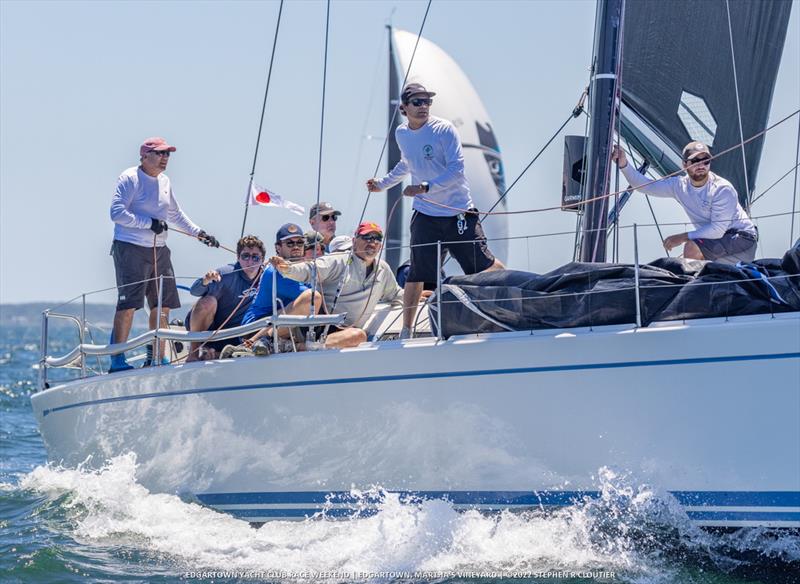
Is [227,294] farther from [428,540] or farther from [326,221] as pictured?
[428,540]

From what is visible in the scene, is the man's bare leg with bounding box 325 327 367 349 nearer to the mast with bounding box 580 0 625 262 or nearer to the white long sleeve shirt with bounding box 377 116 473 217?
the white long sleeve shirt with bounding box 377 116 473 217

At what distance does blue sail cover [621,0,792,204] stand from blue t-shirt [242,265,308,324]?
2.15m

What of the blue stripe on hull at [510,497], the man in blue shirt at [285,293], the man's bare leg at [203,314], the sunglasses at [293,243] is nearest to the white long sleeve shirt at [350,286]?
the man in blue shirt at [285,293]

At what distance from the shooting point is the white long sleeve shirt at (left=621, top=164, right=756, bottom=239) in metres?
5.83

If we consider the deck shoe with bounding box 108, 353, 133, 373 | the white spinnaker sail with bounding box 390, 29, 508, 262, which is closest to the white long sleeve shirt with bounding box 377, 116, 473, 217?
the deck shoe with bounding box 108, 353, 133, 373

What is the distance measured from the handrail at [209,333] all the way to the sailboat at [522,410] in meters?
0.13

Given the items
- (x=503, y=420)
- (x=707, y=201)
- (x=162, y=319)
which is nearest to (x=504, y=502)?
(x=503, y=420)

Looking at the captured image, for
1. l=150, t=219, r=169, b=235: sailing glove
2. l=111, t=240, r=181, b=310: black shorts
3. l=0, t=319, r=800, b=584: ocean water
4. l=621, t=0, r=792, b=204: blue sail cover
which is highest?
l=621, t=0, r=792, b=204: blue sail cover

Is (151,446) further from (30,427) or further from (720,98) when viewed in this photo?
(30,427)

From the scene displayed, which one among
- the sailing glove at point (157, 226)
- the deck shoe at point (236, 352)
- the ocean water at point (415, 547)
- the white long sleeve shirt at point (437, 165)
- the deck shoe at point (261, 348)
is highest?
the white long sleeve shirt at point (437, 165)

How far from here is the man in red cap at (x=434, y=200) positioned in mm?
5887

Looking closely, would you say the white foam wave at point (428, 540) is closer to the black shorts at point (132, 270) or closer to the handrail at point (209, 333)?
the handrail at point (209, 333)

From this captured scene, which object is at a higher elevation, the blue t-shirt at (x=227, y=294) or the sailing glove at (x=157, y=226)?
the sailing glove at (x=157, y=226)

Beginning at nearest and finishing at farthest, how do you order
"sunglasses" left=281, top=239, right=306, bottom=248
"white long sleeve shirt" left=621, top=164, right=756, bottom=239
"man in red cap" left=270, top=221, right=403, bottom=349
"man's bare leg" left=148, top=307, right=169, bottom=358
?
"white long sleeve shirt" left=621, top=164, right=756, bottom=239
"man in red cap" left=270, top=221, right=403, bottom=349
"sunglasses" left=281, top=239, right=306, bottom=248
"man's bare leg" left=148, top=307, right=169, bottom=358
